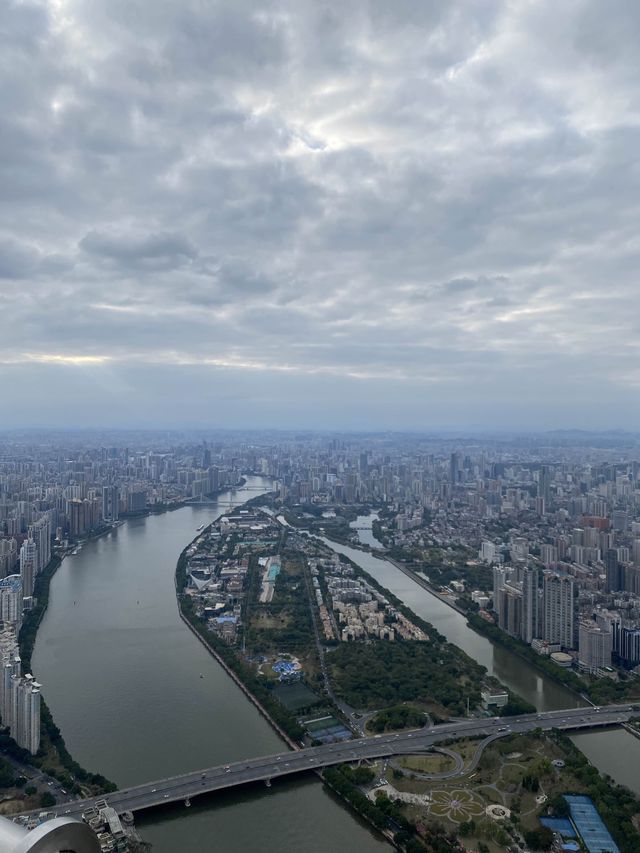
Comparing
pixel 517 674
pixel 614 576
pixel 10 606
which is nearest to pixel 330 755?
pixel 517 674

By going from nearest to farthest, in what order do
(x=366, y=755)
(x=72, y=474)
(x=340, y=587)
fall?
(x=366, y=755) → (x=340, y=587) → (x=72, y=474)

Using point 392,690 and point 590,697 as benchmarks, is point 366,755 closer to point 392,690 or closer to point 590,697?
point 392,690

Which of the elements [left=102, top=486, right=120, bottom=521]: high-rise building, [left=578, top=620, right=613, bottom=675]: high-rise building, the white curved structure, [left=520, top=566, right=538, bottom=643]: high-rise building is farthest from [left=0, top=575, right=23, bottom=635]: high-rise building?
[left=102, top=486, right=120, bottom=521]: high-rise building

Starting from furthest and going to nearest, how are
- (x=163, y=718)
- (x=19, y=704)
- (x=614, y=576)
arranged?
(x=614, y=576), (x=163, y=718), (x=19, y=704)

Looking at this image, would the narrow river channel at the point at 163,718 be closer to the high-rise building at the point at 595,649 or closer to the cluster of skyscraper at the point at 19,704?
the cluster of skyscraper at the point at 19,704

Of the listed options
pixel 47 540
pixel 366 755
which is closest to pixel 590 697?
pixel 366 755

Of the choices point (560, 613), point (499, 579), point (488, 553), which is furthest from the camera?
point (488, 553)

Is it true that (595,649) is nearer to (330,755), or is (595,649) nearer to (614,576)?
(614,576)
